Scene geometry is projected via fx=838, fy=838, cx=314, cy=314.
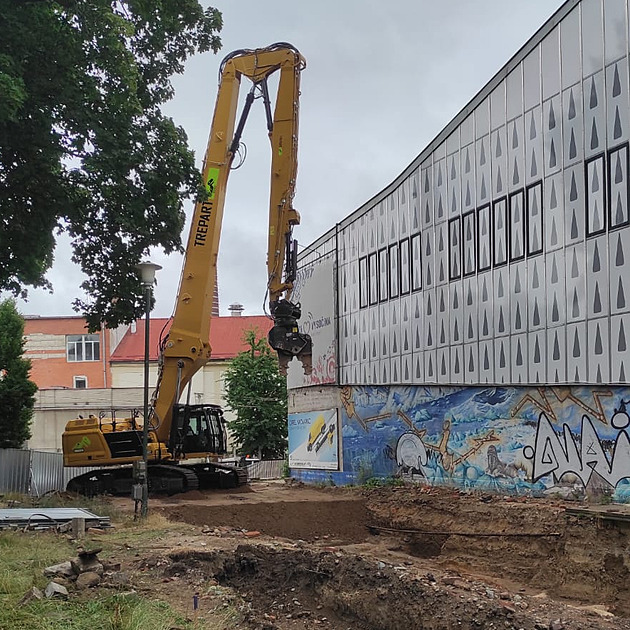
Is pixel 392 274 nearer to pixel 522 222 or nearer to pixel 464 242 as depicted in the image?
pixel 464 242

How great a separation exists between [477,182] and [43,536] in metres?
13.0

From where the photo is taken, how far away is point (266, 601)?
1180cm

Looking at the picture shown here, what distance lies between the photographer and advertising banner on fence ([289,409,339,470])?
2850 cm

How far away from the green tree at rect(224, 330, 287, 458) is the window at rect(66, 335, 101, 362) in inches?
572

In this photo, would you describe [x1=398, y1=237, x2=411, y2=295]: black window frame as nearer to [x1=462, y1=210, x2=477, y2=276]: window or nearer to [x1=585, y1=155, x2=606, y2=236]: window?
[x1=462, y1=210, x2=477, y2=276]: window

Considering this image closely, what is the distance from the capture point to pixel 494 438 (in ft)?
63.5

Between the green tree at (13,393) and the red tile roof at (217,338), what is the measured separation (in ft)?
67.5

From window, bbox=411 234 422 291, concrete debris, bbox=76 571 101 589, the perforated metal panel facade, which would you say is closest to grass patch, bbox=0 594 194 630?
concrete debris, bbox=76 571 101 589

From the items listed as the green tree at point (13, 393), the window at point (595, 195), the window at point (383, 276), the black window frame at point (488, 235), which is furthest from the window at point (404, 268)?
the green tree at point (13, 393)

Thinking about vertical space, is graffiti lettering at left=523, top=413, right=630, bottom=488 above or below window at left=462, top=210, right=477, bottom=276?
below

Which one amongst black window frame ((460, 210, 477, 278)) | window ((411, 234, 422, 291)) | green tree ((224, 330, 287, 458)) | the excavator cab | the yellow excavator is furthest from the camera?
green tree ((224, 330, 287, 458))

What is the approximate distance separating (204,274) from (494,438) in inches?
338

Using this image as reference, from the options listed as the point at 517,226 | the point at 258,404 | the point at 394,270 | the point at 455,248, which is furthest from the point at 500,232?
the point at 258,404

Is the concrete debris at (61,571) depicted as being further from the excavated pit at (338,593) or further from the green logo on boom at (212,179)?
the green logo on boom at (212,179)
